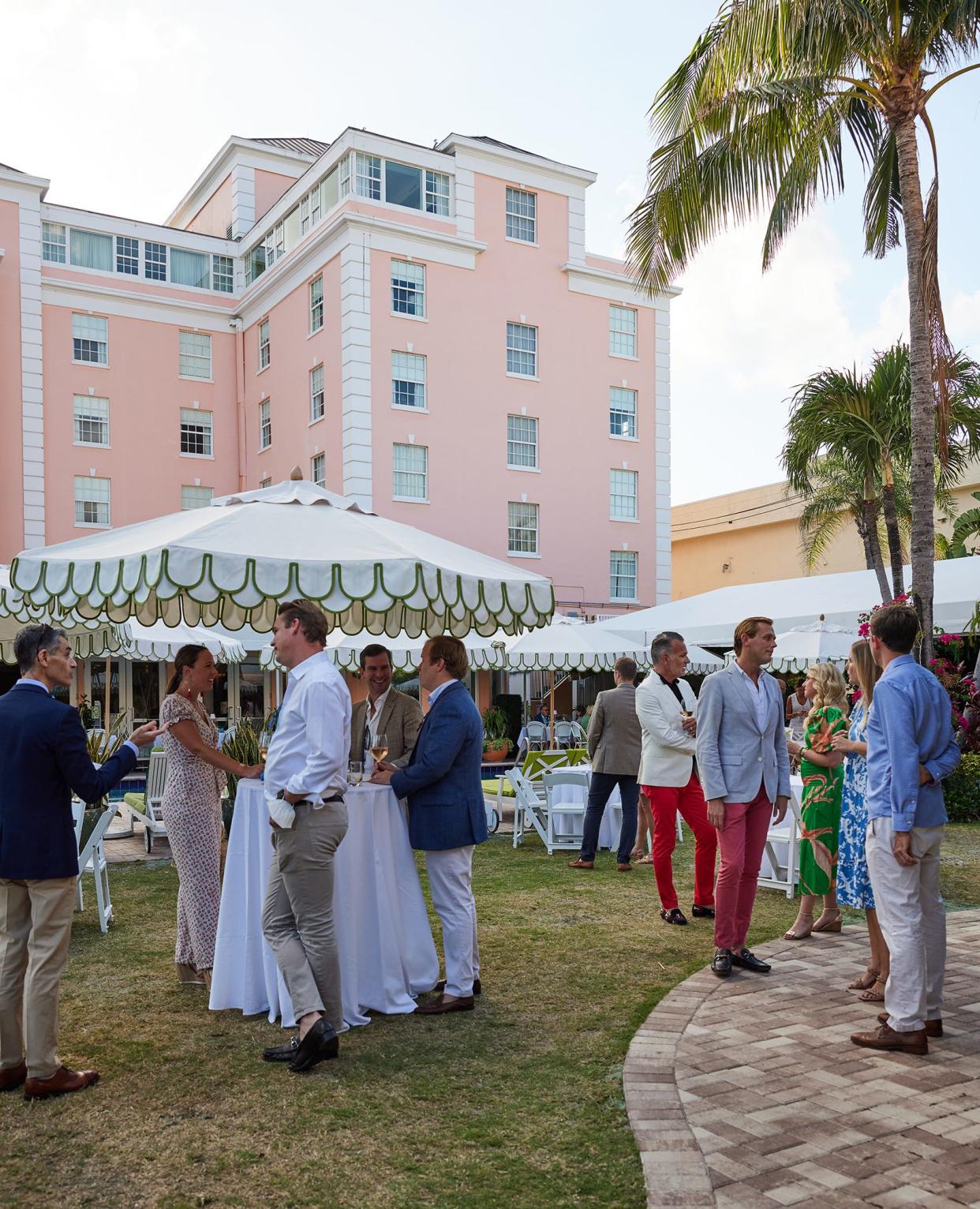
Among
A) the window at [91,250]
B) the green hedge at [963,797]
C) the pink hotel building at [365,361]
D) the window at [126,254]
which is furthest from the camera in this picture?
the window at [126,254]

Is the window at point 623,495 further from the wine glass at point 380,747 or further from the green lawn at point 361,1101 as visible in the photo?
the wine glass at point 380,747

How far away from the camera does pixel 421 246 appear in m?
30.0

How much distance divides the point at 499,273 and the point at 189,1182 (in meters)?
30.2

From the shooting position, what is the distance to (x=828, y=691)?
7.16 meters

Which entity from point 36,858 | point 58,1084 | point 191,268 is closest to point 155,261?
point 191,268

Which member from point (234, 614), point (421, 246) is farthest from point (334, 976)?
point (421, 246)

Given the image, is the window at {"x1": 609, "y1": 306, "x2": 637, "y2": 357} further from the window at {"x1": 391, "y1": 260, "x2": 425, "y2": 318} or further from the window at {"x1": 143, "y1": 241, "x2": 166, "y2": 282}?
the window at {"x1": 143, "y1": 241, "x2": 166, "y2": 282}

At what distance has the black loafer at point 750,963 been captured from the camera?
6258mm

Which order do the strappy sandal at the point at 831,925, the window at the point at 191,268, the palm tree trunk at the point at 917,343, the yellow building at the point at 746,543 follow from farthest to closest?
1. the yellow building at the point at 746,543
2. the window at the point at 191,268
3. the palm tree trunk at the point at 917,343
4. the strappy sandal at the point at 831,925

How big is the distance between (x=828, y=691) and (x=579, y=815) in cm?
493

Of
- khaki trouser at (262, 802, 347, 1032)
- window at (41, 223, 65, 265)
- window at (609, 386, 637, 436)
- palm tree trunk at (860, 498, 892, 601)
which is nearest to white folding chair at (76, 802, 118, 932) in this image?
khaki trouser at (262, 802, 347, 1032)

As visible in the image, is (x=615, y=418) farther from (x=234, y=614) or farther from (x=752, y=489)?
(x=234, y=614)

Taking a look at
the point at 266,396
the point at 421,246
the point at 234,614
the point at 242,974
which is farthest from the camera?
the point at 266,396

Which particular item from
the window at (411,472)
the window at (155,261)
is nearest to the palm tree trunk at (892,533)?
the window at (411,472)
